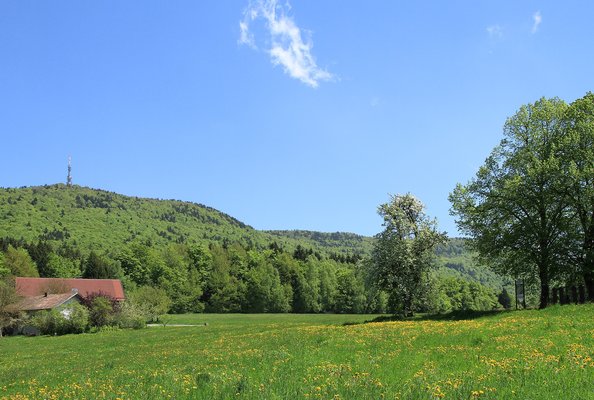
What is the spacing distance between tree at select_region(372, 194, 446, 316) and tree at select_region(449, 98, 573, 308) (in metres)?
7.23

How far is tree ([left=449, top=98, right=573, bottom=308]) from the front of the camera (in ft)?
124

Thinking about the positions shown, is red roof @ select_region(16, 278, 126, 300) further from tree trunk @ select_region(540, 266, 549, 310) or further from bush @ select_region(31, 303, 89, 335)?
tree trunk @ select_region(540, 266, 549, 310)

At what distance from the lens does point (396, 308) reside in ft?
173

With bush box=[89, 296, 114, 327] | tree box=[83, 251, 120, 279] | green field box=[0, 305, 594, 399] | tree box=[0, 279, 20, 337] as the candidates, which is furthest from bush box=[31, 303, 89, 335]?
tree box=[83, 251, 120, 279]

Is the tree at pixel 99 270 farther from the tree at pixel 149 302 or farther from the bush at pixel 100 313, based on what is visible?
the bush at pixel 100 313

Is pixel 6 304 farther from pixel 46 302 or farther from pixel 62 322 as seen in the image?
pixel 62 322

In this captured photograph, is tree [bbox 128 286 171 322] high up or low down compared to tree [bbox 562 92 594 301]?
down

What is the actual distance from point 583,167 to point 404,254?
18305mm

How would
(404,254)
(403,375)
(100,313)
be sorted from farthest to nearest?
(100,313) < (404,254) < (403,375)

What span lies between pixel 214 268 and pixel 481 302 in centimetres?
11071

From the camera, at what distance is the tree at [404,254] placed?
158 ft

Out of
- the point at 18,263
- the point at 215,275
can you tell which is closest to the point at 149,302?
the point at 18,263

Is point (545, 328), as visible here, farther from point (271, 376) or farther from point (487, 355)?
point (271, 376)

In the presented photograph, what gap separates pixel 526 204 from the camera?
38.7 metres
